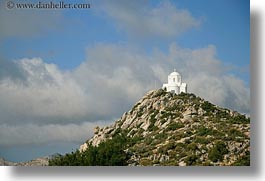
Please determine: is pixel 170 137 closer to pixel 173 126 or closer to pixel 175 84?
pixel 173 126

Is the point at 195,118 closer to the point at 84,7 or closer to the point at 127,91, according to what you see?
the point at 127,91

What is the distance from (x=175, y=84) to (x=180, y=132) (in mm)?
1005

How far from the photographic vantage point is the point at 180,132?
44.8 ft

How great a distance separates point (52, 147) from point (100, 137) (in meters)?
1.02

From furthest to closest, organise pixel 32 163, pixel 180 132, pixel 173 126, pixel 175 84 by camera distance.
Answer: pixel 173 126 → pixel 180 132 → pixel 175 84 → pixel 32 163

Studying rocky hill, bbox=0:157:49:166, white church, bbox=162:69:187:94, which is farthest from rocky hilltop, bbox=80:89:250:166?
rocky hill, bbox=0:157:49:166

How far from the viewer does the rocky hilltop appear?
12750 millimetres

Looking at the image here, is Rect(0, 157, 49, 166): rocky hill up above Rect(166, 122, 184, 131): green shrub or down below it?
below

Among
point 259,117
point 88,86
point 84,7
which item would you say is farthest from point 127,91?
point 259,117

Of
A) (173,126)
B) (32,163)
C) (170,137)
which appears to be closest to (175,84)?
(173,126)

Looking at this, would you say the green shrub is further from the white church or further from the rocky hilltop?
the white church

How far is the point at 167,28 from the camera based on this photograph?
13398 millimetres

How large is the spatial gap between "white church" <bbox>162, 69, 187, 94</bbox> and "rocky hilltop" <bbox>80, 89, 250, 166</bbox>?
5.9 inches

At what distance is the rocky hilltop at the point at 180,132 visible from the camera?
12750mm
